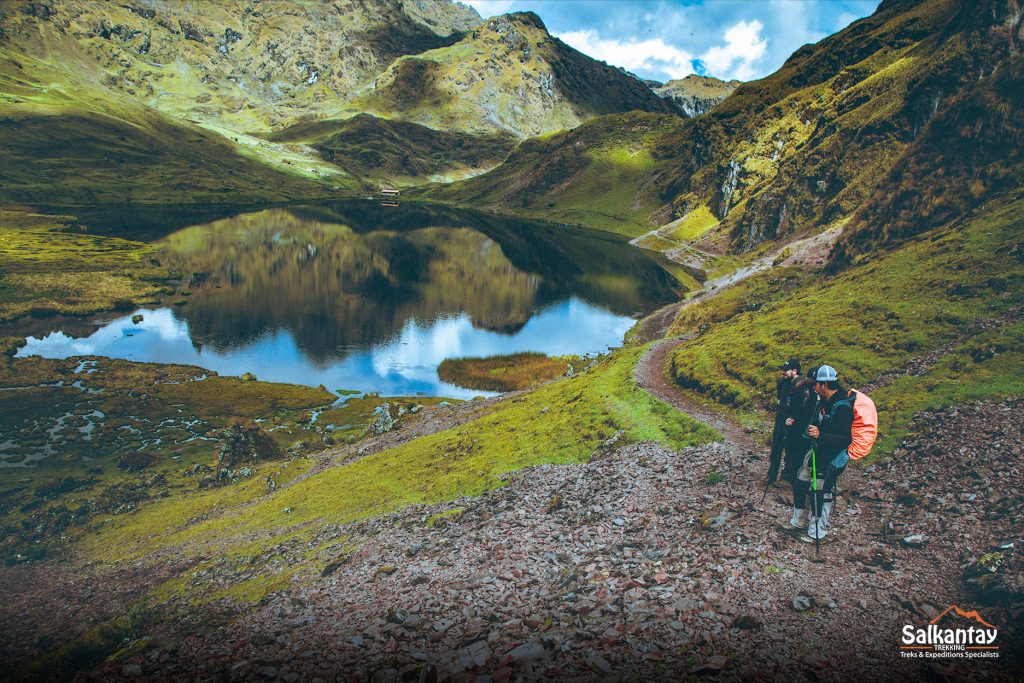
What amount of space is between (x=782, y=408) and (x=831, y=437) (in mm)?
2734

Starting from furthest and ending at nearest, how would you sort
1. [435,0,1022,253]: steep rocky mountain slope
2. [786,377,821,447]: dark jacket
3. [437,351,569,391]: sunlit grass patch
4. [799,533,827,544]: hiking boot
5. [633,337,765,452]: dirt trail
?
[437,351,569,391]: sunlit grass patch < [435,0,1022,253]: steep rocky mountain slope < [633,337,765,452]: dirt trail < [786,377,821,447]: dark jacket < [799,533,827,544]: hiking boot

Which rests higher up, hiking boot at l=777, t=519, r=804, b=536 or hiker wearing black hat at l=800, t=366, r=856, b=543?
hiker wearing black hat at l=800, t=366, r=856, b=543

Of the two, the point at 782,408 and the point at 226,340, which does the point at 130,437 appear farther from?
the point at 782,408

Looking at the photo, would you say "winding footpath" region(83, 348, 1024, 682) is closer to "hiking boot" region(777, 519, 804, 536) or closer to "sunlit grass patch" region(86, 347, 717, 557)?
"hiking boot" region(777, 519, 804, 536)

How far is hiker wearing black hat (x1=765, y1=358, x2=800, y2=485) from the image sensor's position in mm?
19156

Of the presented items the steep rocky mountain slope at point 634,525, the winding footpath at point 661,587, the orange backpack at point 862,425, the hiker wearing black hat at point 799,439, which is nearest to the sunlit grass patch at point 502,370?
the steep rocky mountain slope at point 634,525

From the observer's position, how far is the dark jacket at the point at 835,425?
54.3 feet

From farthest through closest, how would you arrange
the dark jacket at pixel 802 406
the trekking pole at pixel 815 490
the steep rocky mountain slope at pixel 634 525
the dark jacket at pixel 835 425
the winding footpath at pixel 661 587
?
the dark jacket at pixel 802 406, the trekking pole at pixel 815 490, the dark jacket at pixel 835 425, the steep rocky mountain slope at pixel 634 525, the winding footpath at pixel 661 587

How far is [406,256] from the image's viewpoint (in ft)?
506

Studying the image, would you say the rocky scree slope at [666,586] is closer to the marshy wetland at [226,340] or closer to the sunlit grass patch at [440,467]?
the sunlit grass patch at [440,467]

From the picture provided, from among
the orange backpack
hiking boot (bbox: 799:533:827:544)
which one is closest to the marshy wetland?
hiking boot (bbox: 799:533:827:544)

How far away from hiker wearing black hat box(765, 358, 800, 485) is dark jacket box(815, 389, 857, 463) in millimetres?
1482

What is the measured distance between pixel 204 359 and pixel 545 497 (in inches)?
2622

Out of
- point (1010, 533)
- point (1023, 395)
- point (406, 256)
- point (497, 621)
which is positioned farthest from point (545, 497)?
point (406, 256)
